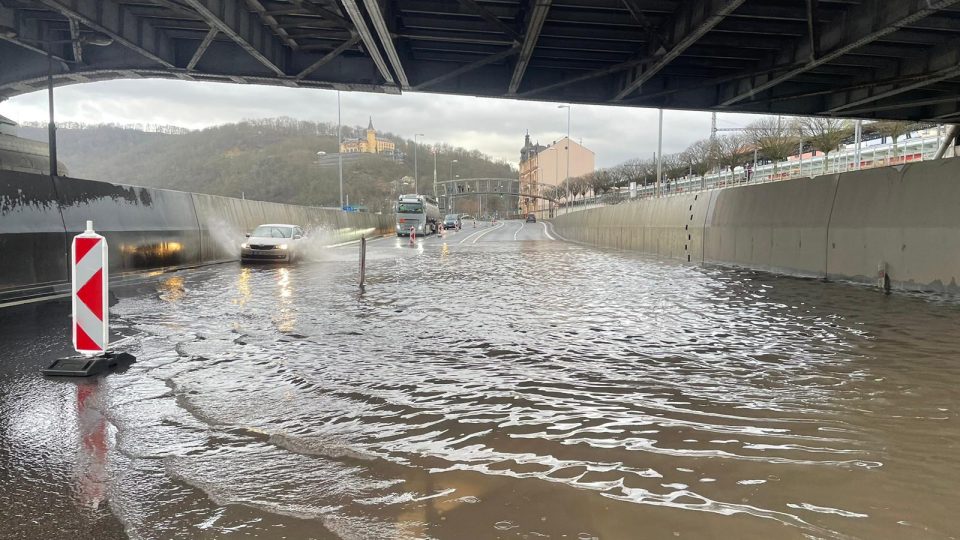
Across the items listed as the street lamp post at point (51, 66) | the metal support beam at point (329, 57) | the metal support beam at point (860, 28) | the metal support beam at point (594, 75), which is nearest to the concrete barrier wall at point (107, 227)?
the street lamp post at point (51, 66)

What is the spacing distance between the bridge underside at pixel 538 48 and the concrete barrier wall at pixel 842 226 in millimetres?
Result: 2961

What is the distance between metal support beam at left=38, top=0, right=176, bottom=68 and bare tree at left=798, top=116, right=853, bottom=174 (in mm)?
39758

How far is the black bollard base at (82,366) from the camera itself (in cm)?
582

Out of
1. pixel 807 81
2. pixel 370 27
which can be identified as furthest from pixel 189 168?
pixel 807 81

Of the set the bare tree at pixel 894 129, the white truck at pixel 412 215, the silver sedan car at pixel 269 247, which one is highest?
the bare tree at pixel 894 129

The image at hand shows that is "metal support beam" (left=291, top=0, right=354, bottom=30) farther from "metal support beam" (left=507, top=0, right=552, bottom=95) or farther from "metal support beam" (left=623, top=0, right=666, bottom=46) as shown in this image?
"metal support beam" (left=623, top=0, right=666, bottom=46)

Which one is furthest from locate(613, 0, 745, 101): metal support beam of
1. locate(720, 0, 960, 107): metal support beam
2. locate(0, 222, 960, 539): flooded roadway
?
locate(0, 222, 960, 539): flooded roadway

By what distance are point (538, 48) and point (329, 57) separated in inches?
207

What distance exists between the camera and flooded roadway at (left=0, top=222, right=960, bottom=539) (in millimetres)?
3090

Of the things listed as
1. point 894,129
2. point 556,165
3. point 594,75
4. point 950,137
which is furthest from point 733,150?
point 556,165

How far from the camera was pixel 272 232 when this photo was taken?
21.6 m

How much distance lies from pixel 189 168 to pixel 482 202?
122442mm

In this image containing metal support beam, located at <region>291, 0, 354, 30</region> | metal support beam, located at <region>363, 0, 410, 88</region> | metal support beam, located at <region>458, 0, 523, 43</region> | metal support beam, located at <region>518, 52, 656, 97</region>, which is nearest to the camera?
metal support beam, located at <region>363, 0, 410, 88</region>

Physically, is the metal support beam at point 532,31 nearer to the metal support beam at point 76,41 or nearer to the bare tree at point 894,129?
the metal support beam at point 76,41
